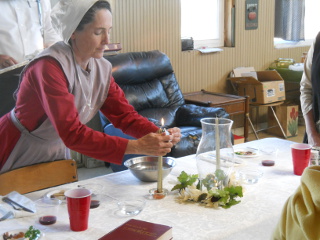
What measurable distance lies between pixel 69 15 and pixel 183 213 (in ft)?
3.11

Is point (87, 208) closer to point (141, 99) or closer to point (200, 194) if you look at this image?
point (200, 194)

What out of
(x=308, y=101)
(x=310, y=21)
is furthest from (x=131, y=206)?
(x=310, y=21)

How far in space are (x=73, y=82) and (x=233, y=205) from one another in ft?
2.82

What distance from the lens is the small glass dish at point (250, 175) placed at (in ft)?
6.05

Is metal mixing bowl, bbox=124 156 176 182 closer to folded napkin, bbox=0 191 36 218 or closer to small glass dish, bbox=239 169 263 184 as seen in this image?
small glass dish, bbox=239 169 263 184

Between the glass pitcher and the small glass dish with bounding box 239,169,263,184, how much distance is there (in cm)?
14

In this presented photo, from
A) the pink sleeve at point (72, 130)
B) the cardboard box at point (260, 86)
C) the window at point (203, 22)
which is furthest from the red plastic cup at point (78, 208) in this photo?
the window at point (203, 22)

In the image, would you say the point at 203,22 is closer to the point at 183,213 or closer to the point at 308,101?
the point at 308,101

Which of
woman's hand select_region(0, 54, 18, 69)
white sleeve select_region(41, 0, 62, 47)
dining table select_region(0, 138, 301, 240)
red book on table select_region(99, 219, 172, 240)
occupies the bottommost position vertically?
dining table select_region(0, 138, 301, 240)

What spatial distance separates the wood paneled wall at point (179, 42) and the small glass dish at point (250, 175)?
2731 millimetres

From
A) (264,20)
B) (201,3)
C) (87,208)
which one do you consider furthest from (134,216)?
(264,20)

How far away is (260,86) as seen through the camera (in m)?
5.02

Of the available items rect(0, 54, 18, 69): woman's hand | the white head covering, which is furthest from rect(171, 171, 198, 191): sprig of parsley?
rect(0, 54, 18, 69): woman's hand

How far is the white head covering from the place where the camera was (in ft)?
6.16
